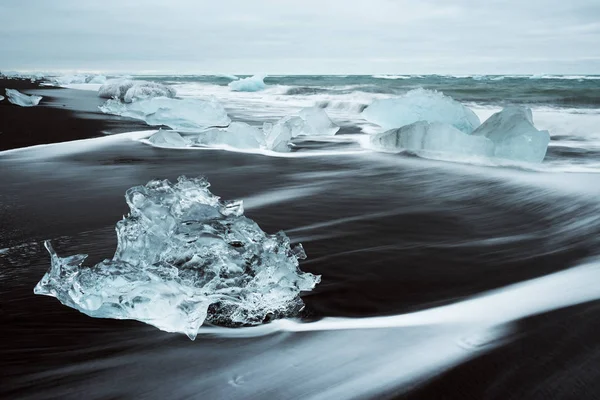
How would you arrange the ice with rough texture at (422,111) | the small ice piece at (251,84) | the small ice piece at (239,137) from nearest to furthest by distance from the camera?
the small ice piece at (239,137) < the ice with rough texture at (422,111) < the small ice piece at (251,84)

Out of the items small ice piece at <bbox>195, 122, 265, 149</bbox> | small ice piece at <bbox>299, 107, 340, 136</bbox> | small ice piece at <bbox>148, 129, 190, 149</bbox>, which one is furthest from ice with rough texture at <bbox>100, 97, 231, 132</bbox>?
small ice piece at <bbox>195, 122, 265, 149</bbox>

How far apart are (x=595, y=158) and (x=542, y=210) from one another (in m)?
2.76

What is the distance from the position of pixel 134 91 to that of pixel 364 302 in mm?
14013

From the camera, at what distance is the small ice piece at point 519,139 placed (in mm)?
5090

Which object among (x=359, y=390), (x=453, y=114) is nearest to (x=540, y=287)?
(x=359, y=390)

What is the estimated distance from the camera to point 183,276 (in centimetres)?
173

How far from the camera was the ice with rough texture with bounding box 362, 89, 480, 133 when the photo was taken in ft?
23.5

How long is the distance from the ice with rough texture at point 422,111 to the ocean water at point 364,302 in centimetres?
303

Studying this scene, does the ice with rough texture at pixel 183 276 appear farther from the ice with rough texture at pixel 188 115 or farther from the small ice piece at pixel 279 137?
the ice with rough texture at pixel 188 115

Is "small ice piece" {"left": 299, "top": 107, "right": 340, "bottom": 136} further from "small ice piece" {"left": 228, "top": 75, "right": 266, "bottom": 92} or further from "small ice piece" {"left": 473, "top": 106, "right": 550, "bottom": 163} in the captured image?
"small ice piece" {"left": 228, "top": 75, "right": 266, "bottom": 92}

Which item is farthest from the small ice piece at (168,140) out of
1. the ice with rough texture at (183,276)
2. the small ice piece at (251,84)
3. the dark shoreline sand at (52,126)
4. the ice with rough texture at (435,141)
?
the small ice piece at (251,84)

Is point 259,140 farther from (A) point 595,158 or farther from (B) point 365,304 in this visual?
(B) point 365,304

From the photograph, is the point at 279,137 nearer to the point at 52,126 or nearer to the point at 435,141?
the point at 435,141

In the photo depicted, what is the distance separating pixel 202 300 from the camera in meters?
1.60
